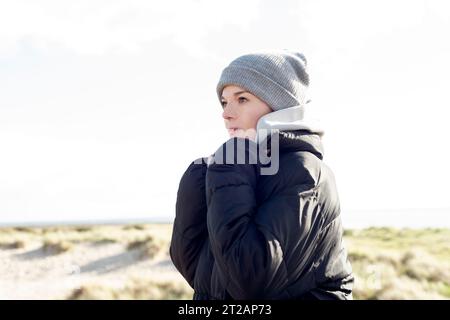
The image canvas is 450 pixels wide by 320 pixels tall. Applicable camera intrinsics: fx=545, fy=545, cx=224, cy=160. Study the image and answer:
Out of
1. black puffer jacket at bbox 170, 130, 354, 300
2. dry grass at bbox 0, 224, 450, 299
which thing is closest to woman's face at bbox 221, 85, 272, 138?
black puffer jacket at bbox 170, 130, 354, 300

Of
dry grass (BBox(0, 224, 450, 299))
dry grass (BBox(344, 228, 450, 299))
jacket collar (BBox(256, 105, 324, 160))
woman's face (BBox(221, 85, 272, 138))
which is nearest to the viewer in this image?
jacket collar (BBox(256, 105, 324, 160))

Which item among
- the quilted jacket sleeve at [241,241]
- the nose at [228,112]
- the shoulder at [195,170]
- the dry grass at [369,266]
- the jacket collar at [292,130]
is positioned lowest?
the dry grass at [369,266]

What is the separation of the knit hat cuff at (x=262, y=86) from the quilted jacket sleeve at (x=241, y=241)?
368 mm

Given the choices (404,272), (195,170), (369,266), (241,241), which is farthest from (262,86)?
(404,272)

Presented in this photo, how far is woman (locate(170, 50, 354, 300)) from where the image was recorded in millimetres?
1695

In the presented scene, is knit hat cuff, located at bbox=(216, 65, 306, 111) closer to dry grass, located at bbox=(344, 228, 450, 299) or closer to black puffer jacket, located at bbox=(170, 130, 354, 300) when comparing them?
black puffer jacket, located at bbox=(170, 130, 354, 300)

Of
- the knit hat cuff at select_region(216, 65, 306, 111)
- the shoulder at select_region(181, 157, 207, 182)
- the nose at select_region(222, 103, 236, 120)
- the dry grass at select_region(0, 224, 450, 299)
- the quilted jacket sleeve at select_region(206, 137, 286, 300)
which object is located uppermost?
the knit hat cuff at select_region(216, 65, 306, 111)

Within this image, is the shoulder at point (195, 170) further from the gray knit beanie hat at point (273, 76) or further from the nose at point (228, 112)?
the gray knit beanie hat at point (273, 76)

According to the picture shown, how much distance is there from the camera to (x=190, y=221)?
1982 millimetres

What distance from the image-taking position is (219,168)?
181 centimetres

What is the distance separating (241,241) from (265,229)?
9 centimetres

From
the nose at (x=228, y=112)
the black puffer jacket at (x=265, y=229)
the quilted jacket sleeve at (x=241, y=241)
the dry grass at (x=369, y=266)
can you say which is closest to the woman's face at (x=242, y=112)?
the nose at (x=228, y=112)

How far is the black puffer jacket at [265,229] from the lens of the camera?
1686 millimetres
